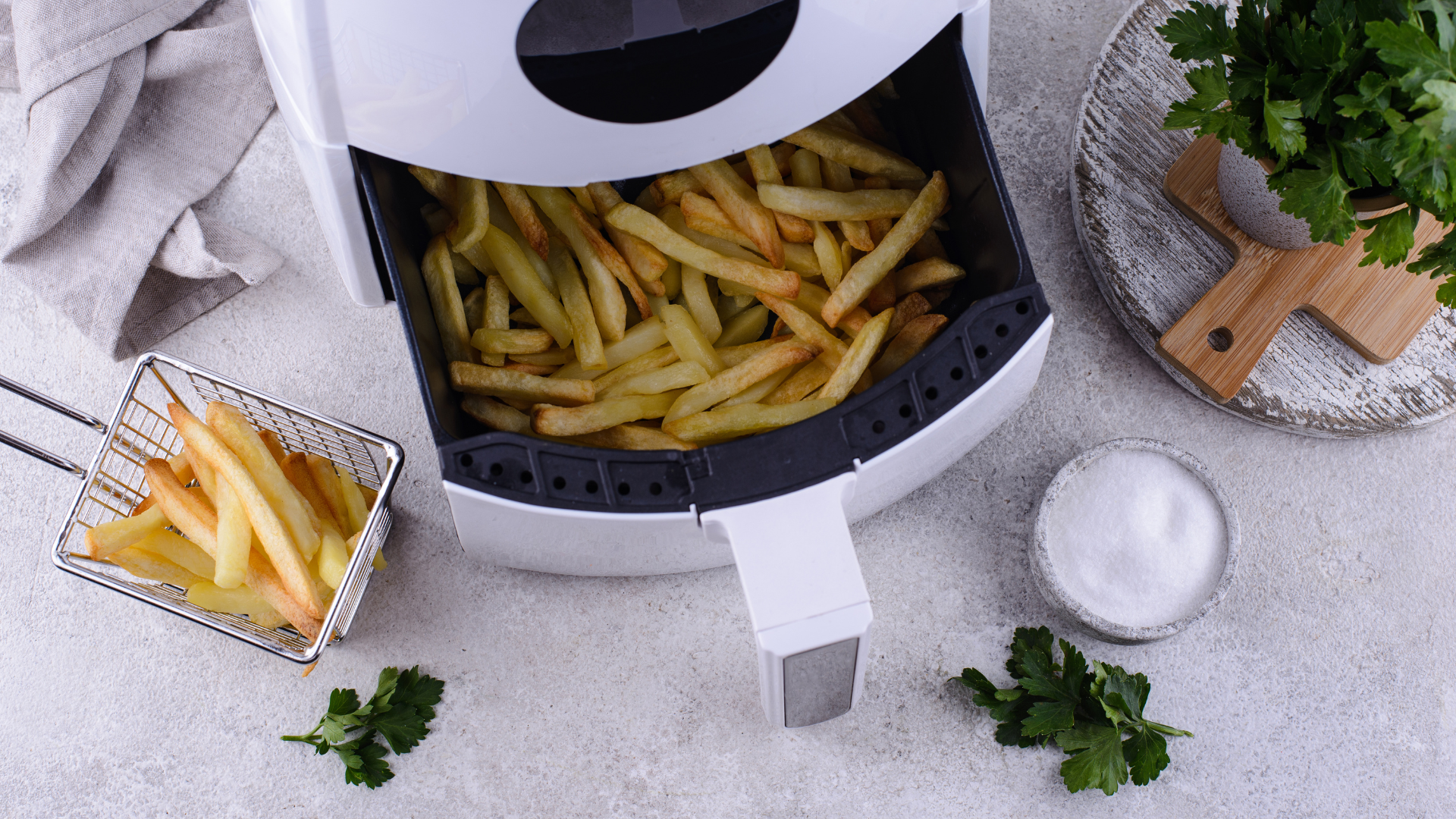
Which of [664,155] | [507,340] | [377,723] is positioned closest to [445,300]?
[507,340]

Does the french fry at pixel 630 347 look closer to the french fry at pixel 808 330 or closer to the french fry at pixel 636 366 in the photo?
the french fry at pixel 636 366

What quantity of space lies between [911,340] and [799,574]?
0.30m

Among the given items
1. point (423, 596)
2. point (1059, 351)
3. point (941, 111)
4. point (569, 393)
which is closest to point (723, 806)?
point (423, 596)

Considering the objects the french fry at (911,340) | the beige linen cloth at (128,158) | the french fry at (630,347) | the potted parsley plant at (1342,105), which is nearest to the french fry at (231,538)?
the french fry at (630,347)

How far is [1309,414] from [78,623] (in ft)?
5.67

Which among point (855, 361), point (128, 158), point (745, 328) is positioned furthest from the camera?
point (128, 158)

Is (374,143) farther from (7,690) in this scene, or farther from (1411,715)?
(1411,715)

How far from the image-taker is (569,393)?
1092mm

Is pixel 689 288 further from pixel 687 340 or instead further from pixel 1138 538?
pixel 1138 538

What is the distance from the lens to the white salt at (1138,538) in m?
1.30

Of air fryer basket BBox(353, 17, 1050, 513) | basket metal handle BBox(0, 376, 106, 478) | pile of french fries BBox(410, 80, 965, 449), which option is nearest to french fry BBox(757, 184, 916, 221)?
pile of french fries BBox(410, 80, 965, 449)

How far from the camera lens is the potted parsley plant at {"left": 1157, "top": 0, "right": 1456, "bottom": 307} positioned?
0.87 metres

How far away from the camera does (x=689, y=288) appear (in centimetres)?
116

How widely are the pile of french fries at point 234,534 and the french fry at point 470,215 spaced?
0.06 meters
